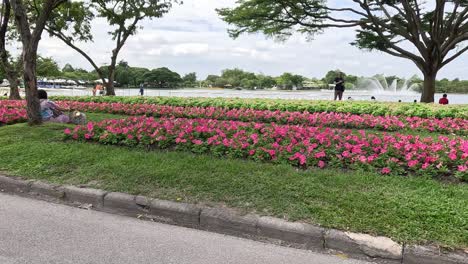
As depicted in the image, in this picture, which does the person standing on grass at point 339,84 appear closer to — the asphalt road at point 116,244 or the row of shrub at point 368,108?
the row of shrub at point 368,108

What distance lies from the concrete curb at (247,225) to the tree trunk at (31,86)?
3278 mm

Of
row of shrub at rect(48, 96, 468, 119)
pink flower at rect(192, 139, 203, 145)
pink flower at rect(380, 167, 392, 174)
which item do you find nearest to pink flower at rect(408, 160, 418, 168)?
pink flower at rect(380, 167, 392, 174)

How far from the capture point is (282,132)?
21.5ft

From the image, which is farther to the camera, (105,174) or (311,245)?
(105,174)

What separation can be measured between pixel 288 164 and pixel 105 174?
95.7 inches

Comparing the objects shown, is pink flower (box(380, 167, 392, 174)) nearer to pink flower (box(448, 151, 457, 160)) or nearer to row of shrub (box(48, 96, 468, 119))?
pink flower (box(448, 151, 457, 160))

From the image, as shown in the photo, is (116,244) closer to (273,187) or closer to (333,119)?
(273,187)

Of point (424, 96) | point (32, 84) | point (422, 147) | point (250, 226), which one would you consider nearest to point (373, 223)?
point (250, 226)

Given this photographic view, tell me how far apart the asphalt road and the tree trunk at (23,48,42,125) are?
4.14 m

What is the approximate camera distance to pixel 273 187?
14.5ft

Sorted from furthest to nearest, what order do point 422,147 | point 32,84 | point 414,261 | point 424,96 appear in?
point 424,96, point 32,84, point 422,147, point 414,261

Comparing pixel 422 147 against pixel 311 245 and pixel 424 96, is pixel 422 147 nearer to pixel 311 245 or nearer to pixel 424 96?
pixel 311 245

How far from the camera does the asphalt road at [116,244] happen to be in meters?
3.27

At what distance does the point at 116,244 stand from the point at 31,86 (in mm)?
5459
